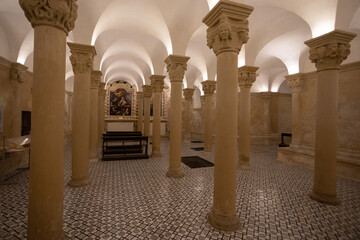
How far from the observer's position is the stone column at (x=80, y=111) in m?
5.58

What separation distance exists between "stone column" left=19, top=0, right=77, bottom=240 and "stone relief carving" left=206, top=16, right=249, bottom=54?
2515mm

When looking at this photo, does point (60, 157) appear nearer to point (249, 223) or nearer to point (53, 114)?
point (53, 114)

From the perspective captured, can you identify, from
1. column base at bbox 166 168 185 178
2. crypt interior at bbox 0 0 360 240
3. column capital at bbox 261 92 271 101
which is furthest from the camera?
column capital at bbox 261 92 271 101

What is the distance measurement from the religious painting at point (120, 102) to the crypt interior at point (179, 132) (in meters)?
10.7

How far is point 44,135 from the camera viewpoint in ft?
8.46

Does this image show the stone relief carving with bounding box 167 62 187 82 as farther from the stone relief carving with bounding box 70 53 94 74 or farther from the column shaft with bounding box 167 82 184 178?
the stone relief carving with bounding box 70 53 94 74

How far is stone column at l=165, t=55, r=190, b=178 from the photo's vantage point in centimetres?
653

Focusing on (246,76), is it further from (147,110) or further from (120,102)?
(120,102)

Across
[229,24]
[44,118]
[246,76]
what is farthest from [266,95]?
[44,118]

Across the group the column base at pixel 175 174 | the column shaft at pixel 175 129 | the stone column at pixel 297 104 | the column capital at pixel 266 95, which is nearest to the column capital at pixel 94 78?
the column shaft at pixel 175 129

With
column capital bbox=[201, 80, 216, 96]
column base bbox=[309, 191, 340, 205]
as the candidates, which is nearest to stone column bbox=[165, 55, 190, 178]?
column base bbox=[309, 191, 340, 205]

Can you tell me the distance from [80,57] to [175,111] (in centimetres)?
335

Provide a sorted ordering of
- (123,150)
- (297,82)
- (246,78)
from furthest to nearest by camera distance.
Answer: (123,150)
(297,82)
(246,78)

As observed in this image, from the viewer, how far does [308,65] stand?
31.9 feet
